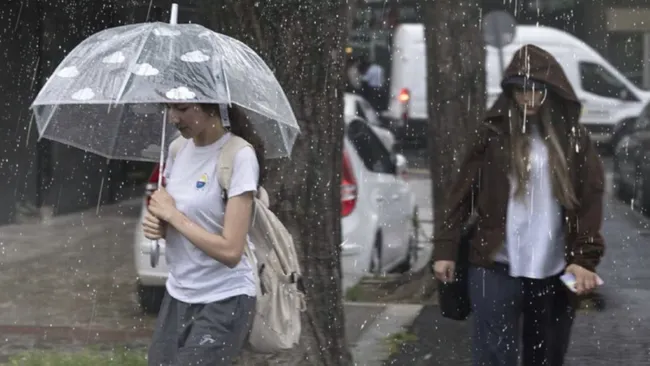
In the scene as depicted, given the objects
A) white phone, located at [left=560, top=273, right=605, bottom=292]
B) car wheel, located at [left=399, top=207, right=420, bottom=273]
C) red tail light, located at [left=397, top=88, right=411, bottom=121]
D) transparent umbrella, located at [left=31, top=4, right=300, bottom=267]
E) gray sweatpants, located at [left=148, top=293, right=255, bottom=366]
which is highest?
transparent umbrella, located at [left=31, top=4, right=300, bottom=267]

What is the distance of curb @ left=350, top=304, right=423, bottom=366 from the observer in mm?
7317

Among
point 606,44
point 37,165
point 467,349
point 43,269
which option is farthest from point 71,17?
point 606,44

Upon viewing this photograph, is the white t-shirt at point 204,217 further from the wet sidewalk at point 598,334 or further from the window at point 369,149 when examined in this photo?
the window at point 369,149

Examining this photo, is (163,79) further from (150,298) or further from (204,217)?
(150,298)

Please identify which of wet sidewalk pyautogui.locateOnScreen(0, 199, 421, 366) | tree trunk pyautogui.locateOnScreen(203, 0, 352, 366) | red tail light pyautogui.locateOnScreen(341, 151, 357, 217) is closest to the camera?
tree trunk pyautogui.locateOnScreen(203, 0, 352, 366)

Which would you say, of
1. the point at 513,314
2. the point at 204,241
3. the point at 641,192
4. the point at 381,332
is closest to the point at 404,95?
the point at 641,192

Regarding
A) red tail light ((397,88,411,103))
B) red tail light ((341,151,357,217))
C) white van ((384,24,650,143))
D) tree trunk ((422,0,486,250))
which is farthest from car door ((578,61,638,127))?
red tail light ((341,151,357,217))

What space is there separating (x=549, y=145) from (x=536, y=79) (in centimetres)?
27

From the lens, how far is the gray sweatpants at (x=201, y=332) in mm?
4043

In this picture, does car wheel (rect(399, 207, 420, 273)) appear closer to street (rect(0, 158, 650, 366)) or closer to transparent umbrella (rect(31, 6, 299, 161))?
street (rect(0, 158, 650, 366))

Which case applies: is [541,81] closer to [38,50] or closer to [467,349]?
[467,349]

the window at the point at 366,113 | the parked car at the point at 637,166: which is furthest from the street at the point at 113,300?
the window at the point at 366,113

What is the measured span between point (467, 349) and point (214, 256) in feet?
12.3

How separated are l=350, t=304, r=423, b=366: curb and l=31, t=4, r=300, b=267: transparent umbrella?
10.0ft
